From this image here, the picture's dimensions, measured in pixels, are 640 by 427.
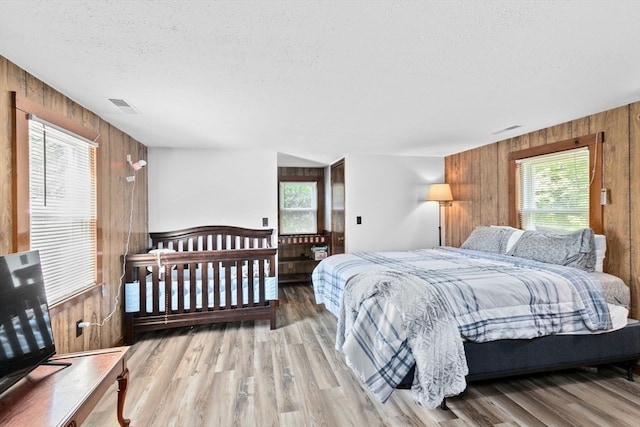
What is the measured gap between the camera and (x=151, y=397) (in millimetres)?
2182

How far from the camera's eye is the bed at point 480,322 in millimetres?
1926

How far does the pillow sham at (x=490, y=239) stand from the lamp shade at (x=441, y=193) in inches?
36.4

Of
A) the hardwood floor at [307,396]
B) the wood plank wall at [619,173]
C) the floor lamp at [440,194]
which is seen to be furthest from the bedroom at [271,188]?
the hardwood floor at [307,396]

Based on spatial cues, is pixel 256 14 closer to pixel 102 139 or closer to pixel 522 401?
pixel 102 139

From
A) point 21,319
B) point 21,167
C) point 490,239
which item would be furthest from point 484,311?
point 21,167

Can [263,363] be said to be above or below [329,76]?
below

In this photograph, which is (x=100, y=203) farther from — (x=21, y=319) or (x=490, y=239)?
(x=490, y=239)

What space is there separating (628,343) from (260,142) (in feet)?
12.7

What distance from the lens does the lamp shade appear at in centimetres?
463

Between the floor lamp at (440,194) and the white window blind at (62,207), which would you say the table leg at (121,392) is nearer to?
the white window blind at (62,207)

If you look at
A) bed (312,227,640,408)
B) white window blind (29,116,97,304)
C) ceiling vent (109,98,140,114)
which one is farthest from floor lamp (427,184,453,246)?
white window blind (29,116,97,304)

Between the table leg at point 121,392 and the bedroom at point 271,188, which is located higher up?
the bedroom at point 271,188

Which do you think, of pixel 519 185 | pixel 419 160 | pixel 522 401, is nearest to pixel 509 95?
pixel 519 185

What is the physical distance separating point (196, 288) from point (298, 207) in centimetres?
275
